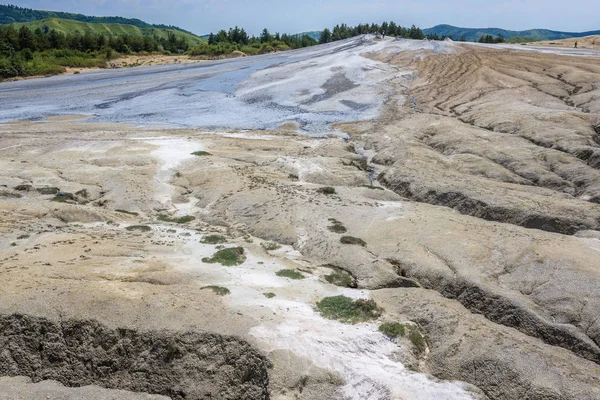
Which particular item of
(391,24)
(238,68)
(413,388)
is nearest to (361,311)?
(413,388)

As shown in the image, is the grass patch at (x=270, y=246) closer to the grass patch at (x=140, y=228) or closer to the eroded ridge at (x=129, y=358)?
the grass patch at (x=140, y=228)

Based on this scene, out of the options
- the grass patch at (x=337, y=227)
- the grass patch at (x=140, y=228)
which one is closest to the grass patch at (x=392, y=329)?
the grass patch at (x=337, y=227)

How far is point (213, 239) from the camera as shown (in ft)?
71.0

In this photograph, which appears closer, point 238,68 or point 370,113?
point 370,113

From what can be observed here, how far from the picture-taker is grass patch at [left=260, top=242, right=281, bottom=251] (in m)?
21.5

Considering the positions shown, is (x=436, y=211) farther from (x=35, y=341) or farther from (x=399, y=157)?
(x=35, y=341)

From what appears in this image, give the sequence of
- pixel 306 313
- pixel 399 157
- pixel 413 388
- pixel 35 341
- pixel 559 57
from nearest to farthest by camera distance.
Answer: pixel 413 388
pixel 35 341
pixel 306 313
pixel 399 157
pixel 559 57

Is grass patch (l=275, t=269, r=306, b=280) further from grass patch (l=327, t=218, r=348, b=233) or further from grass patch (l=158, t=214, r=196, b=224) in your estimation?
grass patch (l=158, t=214, r=196, b=224)

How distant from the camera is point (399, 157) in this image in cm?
3412

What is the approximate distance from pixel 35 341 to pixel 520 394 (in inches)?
549

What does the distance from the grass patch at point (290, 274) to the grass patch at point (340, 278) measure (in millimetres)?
1081

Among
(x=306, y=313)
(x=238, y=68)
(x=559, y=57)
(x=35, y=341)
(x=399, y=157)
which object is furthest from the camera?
(x=238, y=68)

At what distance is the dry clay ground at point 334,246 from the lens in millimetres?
13750

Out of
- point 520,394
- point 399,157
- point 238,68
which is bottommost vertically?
point 520,394
